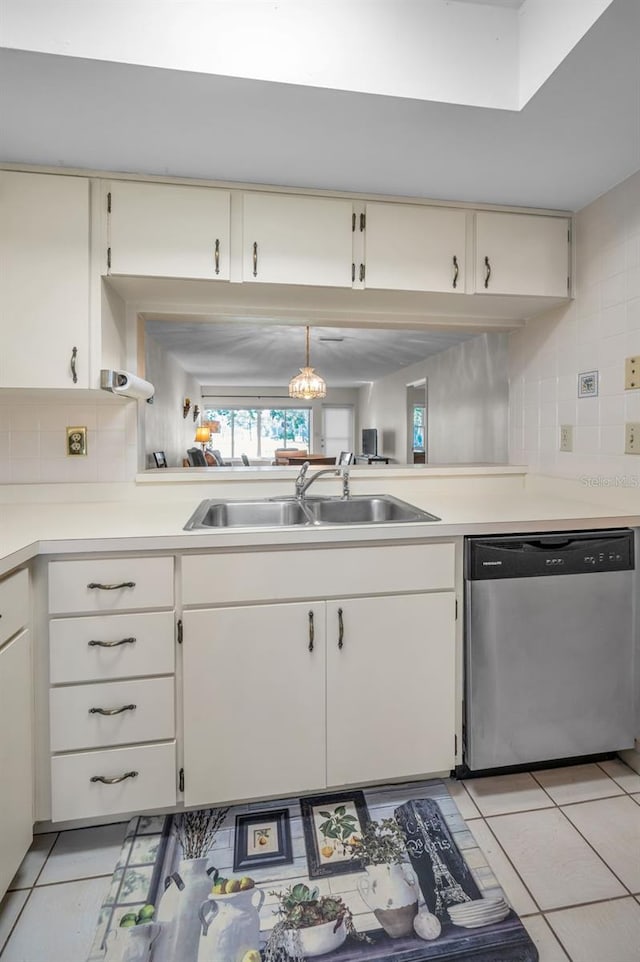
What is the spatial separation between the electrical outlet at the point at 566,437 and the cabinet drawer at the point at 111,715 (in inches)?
68.1

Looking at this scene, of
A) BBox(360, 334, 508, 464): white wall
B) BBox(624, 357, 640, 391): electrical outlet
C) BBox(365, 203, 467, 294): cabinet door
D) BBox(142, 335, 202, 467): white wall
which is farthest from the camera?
BBox(360, 334, 508, 464): white wall

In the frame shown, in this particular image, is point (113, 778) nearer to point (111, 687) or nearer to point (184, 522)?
point (111, 687)

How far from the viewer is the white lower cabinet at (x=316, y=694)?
134cm

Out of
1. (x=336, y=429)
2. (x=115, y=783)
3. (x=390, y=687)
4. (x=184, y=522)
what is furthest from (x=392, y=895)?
(x=336, y=429)

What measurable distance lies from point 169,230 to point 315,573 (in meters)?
1.25

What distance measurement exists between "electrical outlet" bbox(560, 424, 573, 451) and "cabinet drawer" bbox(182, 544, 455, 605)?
0.88m

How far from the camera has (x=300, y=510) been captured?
1.86 metres

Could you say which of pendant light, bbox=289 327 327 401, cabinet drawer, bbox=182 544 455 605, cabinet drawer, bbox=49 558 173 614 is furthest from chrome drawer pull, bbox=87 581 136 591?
pendant light, bbox=289 327 327 401

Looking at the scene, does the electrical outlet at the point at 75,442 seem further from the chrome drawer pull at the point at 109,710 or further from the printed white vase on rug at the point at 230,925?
the printed white vase on rug at the point at 230,925

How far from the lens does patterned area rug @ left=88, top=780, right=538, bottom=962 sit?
Answer: 41.4 inches

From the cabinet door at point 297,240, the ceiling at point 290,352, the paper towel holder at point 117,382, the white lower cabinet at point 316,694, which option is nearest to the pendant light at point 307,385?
the ceiling at point 290,352

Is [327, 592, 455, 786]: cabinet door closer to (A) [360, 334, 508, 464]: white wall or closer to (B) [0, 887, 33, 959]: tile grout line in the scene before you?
(B) [0, 887, 33, 959]: tile grout line

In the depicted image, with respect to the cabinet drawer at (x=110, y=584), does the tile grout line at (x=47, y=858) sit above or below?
below


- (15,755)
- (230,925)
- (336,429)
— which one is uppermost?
(336,429)
